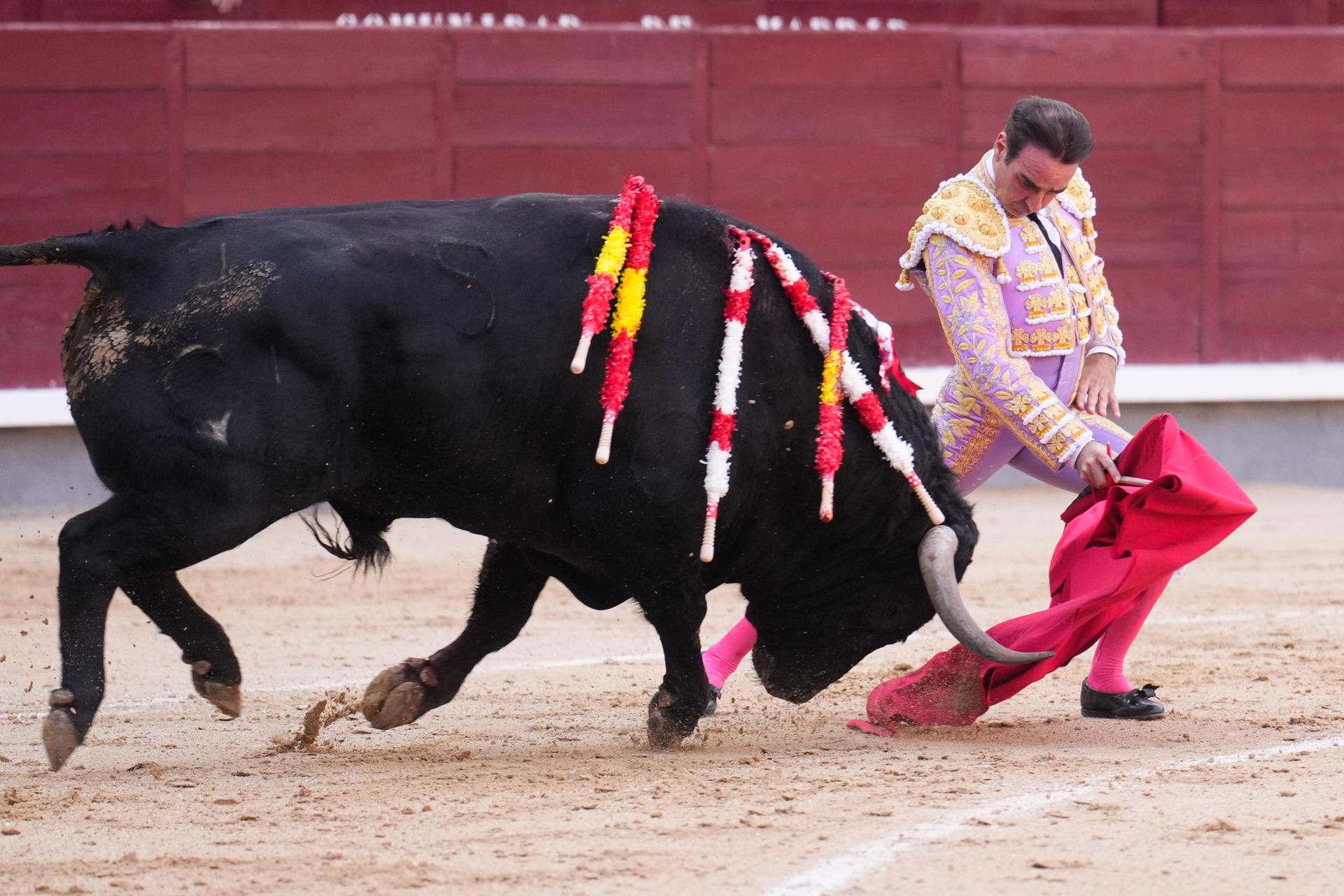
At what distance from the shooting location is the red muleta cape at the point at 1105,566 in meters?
3.39

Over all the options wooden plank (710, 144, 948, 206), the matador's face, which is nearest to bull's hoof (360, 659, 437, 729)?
the matador's face

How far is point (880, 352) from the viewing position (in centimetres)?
335

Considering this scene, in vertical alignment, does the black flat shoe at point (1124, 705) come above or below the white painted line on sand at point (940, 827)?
below

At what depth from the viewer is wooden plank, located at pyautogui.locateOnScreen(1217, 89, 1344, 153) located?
8.09 metres

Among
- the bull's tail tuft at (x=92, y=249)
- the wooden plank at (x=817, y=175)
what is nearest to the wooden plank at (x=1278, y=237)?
the wooden plank at (x=817, y=175)

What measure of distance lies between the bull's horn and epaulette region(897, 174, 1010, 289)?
1.98 feet

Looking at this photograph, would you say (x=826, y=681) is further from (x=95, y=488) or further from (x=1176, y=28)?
(x=1176, y=28)

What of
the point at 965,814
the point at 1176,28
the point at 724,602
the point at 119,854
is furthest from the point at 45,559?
the point at 1176,28

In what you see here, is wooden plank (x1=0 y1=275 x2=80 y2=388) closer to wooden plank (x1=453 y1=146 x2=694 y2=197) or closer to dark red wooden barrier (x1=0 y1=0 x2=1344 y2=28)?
dark red wooden barrier (x1=0 y1=0 x2=1344 y2=28)

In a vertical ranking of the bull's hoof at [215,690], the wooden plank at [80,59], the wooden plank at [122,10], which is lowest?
the bull's hoof at [215,690]

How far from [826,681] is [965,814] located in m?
0.81

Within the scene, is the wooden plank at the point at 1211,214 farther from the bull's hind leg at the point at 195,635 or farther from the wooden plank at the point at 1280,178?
the bull's hind leg at the point at 195,635

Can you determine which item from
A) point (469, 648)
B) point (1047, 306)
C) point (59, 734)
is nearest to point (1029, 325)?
point (1047, 306)

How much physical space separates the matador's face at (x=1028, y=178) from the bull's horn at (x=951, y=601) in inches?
28.1
